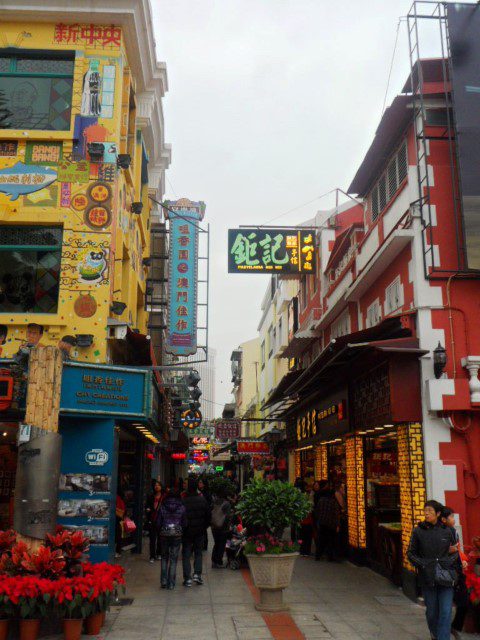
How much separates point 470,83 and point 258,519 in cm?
859

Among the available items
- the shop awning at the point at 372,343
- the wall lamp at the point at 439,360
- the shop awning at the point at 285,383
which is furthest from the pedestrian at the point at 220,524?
the shop awning at the point at 285,383

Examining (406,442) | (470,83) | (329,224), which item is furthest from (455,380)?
(329,224)

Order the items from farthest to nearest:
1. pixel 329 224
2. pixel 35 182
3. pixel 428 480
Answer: pixel 329 224 < pixel 35 182 < pixel 428 480

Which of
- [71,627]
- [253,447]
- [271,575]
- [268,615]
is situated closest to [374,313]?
[271,575]

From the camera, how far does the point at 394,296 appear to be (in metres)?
12.7

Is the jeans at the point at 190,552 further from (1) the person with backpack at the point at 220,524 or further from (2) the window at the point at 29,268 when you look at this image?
(2) the window at the point at 29,268

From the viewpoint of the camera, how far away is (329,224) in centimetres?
2230

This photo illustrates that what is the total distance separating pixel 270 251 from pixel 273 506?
9.30 metres

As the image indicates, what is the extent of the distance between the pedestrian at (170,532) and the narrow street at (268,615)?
0.98 feet

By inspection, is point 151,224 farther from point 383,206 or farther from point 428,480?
point 428,480

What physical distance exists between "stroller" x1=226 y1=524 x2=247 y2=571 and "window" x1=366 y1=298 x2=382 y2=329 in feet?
18.2

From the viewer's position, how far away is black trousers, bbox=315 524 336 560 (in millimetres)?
15117

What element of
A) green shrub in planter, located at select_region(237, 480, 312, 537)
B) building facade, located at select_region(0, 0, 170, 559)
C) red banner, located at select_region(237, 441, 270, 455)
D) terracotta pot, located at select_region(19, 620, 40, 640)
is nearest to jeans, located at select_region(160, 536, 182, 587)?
building facade, located at select_region(0, 0, 170, 559)

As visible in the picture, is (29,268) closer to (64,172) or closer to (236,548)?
(64,172)
